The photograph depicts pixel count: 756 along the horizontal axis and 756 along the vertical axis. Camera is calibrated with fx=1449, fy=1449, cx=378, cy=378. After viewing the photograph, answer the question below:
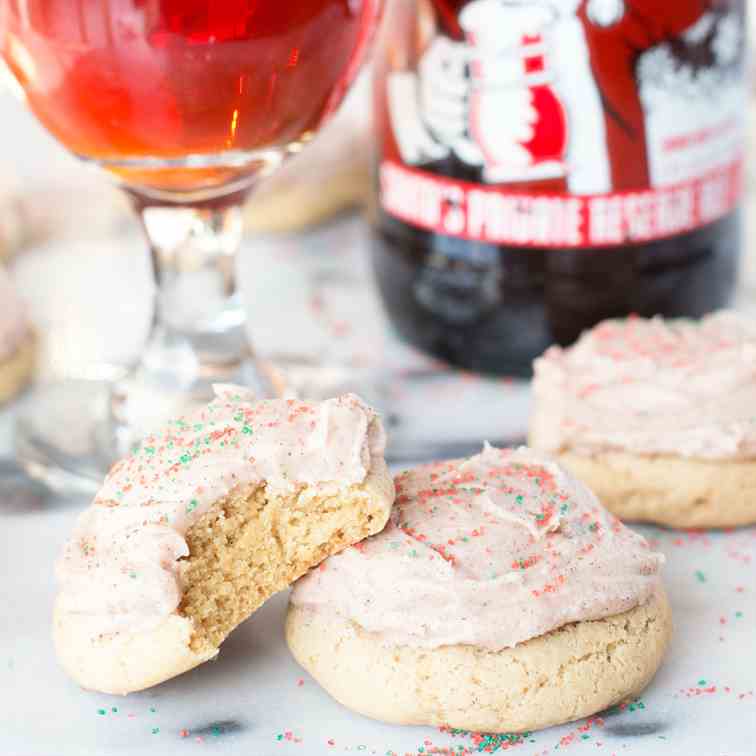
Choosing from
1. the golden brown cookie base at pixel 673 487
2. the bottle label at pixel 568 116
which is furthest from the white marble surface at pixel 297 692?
the bottle label at pixel 568 116

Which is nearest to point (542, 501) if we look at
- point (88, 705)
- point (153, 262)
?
point (88, 705)

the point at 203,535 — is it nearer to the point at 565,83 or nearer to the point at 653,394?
the point at 653,394

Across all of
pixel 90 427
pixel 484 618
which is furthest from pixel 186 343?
pixel 484 618

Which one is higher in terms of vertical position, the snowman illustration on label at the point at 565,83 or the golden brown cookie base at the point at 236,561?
the snowman illustration on label at the point at 565,83

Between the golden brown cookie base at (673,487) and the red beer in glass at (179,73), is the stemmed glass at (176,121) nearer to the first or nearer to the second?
the red beer in glass at (179,73)

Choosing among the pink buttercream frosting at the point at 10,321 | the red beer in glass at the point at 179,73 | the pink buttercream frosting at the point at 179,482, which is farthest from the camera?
the pink buttercream frosting at the point at 10,321

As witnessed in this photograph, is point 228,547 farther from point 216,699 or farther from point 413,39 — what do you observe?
point 413,39
